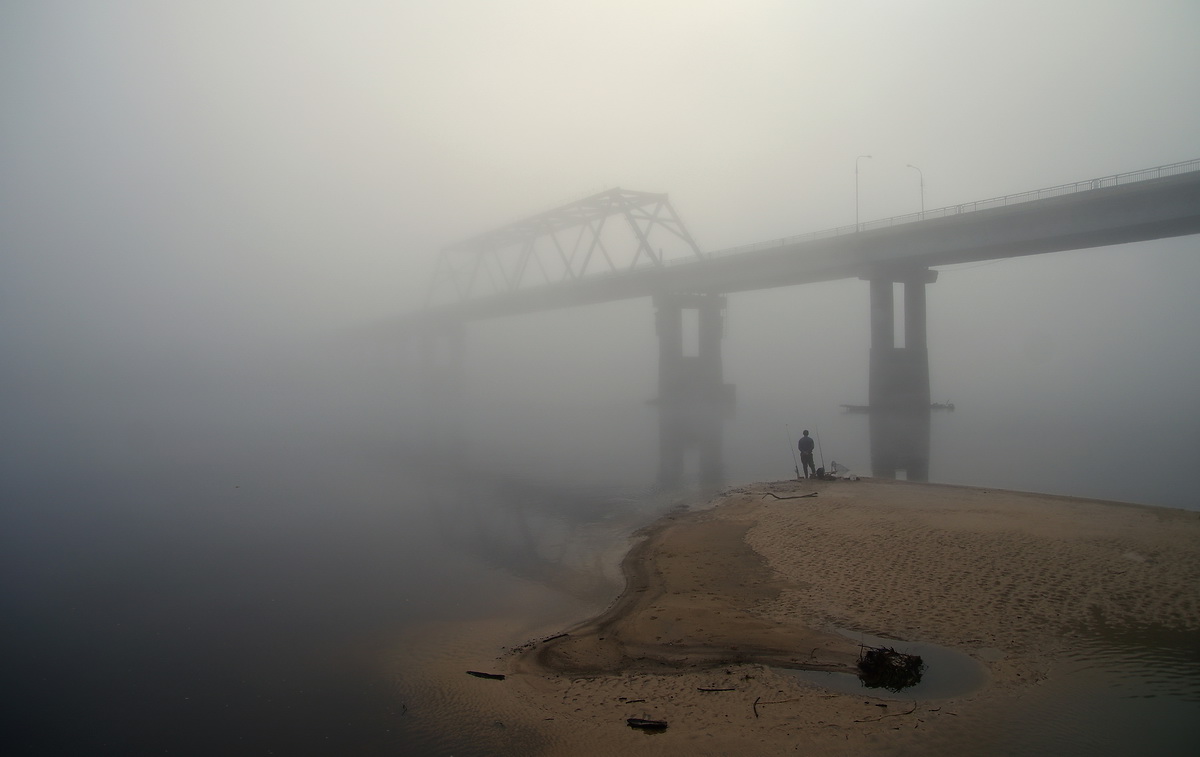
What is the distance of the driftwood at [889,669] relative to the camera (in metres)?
9.80

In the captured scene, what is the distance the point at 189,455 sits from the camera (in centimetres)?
4559

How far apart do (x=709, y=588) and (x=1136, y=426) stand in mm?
50057

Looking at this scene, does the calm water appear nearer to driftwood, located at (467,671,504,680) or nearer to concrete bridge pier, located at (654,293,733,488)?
driftwood, located at (467,671,504,680)

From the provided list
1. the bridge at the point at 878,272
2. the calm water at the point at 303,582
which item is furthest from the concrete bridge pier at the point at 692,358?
the calm water at the point at 303,582

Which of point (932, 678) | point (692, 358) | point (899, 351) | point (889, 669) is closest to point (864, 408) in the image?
point (899, 351)

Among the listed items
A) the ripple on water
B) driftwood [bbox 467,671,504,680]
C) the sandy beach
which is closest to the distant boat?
the sandy beach

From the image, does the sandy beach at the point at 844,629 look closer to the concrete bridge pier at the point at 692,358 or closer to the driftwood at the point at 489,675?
the driftwood at the point at 489,675

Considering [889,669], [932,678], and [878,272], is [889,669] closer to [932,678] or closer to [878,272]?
[932,678]

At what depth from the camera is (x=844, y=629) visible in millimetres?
11844

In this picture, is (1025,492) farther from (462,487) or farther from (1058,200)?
(1058,200)

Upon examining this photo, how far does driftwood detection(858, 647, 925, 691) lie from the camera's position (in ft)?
32.2

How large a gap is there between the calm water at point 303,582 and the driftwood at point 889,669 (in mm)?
1575

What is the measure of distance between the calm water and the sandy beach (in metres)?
0.74

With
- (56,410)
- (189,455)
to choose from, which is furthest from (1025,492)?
(56,410)
